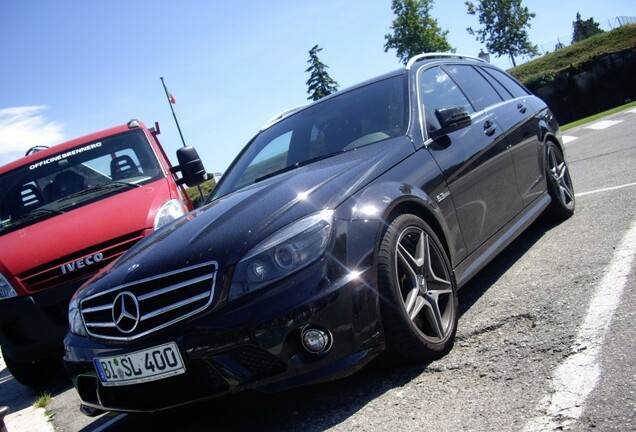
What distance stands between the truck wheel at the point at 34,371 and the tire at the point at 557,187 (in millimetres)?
4698

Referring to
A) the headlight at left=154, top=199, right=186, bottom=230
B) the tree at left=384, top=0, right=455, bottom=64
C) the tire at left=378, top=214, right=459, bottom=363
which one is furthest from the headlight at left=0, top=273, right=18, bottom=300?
the tree at left=384, top=0, right=455, bottom=64

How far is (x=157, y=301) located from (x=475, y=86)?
3318mm

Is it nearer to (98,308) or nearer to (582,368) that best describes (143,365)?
(98,308)

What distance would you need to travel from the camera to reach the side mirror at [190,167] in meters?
6.07

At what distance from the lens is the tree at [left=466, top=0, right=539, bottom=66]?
53906 mm

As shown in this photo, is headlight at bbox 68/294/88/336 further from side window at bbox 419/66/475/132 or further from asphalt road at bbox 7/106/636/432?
side window at bbox 419/66/475/132

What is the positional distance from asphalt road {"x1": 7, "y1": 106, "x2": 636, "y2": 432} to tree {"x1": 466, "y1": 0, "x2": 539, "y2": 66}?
54.6 meters

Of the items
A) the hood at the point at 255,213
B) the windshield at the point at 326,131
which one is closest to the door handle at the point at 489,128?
the windshield at the point at 326,131

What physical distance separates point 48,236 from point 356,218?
→ 3432 millimetres

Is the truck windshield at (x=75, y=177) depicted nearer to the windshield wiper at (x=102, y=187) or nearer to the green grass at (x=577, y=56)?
the windshield wiper at (x=102, y=187)

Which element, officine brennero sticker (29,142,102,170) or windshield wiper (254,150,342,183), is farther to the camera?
officine brennero sticker (29,142,102,170)

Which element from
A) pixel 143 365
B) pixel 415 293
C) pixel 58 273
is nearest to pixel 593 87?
pixel 58 273

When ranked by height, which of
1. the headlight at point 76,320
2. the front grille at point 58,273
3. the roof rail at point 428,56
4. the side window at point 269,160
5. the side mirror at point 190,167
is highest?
the roof rail at point 428,56

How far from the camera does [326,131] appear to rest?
412cm
